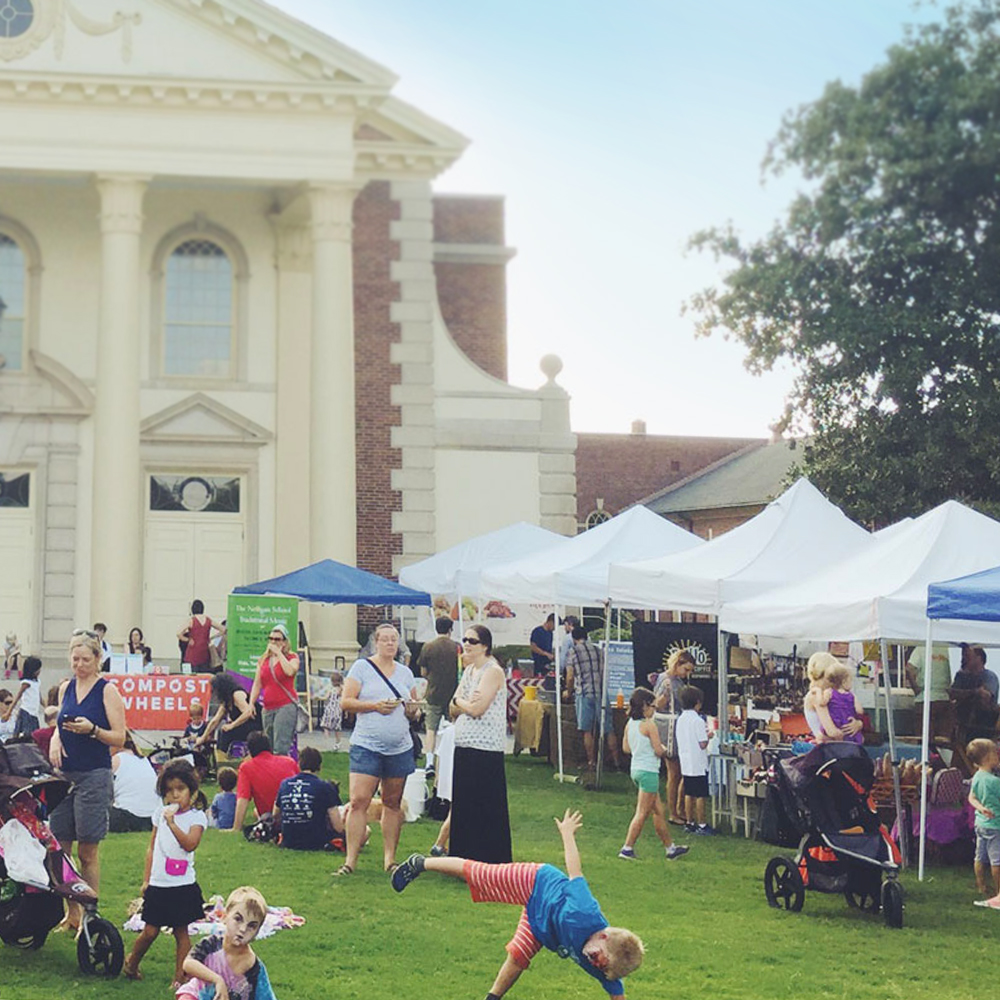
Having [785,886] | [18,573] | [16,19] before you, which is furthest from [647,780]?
[16,19]

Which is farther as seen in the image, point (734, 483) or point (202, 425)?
point (734, 483)

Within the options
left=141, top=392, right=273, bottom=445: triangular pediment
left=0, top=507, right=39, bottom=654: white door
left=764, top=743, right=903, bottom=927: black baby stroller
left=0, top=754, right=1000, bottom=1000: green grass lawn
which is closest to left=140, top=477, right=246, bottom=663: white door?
left=141, top=392, right=273, bottom=445: triangular pediment

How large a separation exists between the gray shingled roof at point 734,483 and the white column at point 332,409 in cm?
2384

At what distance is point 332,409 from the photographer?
25250mm

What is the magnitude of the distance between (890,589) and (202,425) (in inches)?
664

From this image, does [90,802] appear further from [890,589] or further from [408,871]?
[890,589]

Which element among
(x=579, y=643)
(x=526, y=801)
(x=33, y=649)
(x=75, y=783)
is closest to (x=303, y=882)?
(x=75, y=783)

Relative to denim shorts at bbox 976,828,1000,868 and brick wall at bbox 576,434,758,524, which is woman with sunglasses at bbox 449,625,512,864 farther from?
brick wall at bbox 576,434,758,524

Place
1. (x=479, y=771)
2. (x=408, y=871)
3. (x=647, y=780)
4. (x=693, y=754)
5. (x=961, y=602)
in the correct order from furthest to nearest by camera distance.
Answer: (x=693, y=754), (x=647, y=780), (x=961, y=602), (x=479, y=771), (x=408, y=871)

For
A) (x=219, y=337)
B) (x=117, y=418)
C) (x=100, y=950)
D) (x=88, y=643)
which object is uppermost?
(x=219, y=337)

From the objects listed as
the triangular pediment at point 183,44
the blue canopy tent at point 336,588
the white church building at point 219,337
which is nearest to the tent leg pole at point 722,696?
the blue canopy tent at point 336,588

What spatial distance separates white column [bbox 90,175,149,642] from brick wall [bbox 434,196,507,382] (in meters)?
6.78

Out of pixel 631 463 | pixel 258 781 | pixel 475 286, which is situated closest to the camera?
pixel 258 781

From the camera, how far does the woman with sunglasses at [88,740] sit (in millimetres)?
8852
